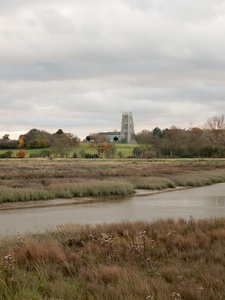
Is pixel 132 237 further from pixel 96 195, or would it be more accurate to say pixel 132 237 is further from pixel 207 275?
pixel 96 195

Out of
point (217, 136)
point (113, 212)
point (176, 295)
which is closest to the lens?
point (176, 295)

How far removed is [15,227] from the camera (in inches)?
633

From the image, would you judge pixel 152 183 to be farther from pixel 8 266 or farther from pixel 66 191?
pixel 8 266

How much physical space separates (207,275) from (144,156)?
10201cm

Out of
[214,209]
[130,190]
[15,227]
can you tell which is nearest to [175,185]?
[130,190]

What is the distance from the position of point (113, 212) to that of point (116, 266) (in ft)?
41.2

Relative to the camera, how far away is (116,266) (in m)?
8.22

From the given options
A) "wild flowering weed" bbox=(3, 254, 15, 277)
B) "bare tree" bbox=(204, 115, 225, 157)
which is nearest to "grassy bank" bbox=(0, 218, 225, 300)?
"wild flowering weed" bbox=(3, 254, 15, 277)

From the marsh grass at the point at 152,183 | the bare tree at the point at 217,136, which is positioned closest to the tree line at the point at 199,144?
the bare tree at the point at 217,136

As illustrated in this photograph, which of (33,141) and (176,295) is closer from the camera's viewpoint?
(176,295)

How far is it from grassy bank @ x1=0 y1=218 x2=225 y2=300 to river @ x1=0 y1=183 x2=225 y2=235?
4822 millimetres

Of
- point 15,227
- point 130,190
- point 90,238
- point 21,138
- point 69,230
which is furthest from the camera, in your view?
point 21,138

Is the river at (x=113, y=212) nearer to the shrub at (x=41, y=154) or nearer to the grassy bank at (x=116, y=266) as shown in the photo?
the grassy bank at (x=116, y=266)

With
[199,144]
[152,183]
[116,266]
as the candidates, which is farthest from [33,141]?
[116,266]
